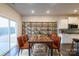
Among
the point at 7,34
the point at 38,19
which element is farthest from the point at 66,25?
the point at 7,34

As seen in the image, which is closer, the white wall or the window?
the window

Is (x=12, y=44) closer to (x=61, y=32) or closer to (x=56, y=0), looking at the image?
(x=61, y=32)

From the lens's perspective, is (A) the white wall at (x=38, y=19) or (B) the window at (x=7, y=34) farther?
(A) the white wall at (x=38, y=19)

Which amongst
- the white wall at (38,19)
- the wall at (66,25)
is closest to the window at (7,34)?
the white wall at (38,19)

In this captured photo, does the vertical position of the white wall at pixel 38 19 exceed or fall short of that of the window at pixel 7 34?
it exceeds it

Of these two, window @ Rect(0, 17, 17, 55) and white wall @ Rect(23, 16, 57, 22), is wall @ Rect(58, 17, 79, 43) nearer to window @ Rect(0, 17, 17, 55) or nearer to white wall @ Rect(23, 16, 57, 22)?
white wall @ Rect(23, 16, 57, 22)

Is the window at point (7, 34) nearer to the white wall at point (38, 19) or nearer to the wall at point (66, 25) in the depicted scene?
the white wall at point (38, 19)

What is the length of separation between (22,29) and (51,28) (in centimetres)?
170

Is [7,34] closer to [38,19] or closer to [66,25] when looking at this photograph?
[38,19]

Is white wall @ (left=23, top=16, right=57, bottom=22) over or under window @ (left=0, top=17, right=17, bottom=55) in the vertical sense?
over

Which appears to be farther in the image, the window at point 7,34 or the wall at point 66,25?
the wall at point 66,25

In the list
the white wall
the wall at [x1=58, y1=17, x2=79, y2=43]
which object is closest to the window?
the white wall

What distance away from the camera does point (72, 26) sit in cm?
A: 648

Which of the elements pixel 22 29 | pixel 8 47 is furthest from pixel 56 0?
pixel 22 29
